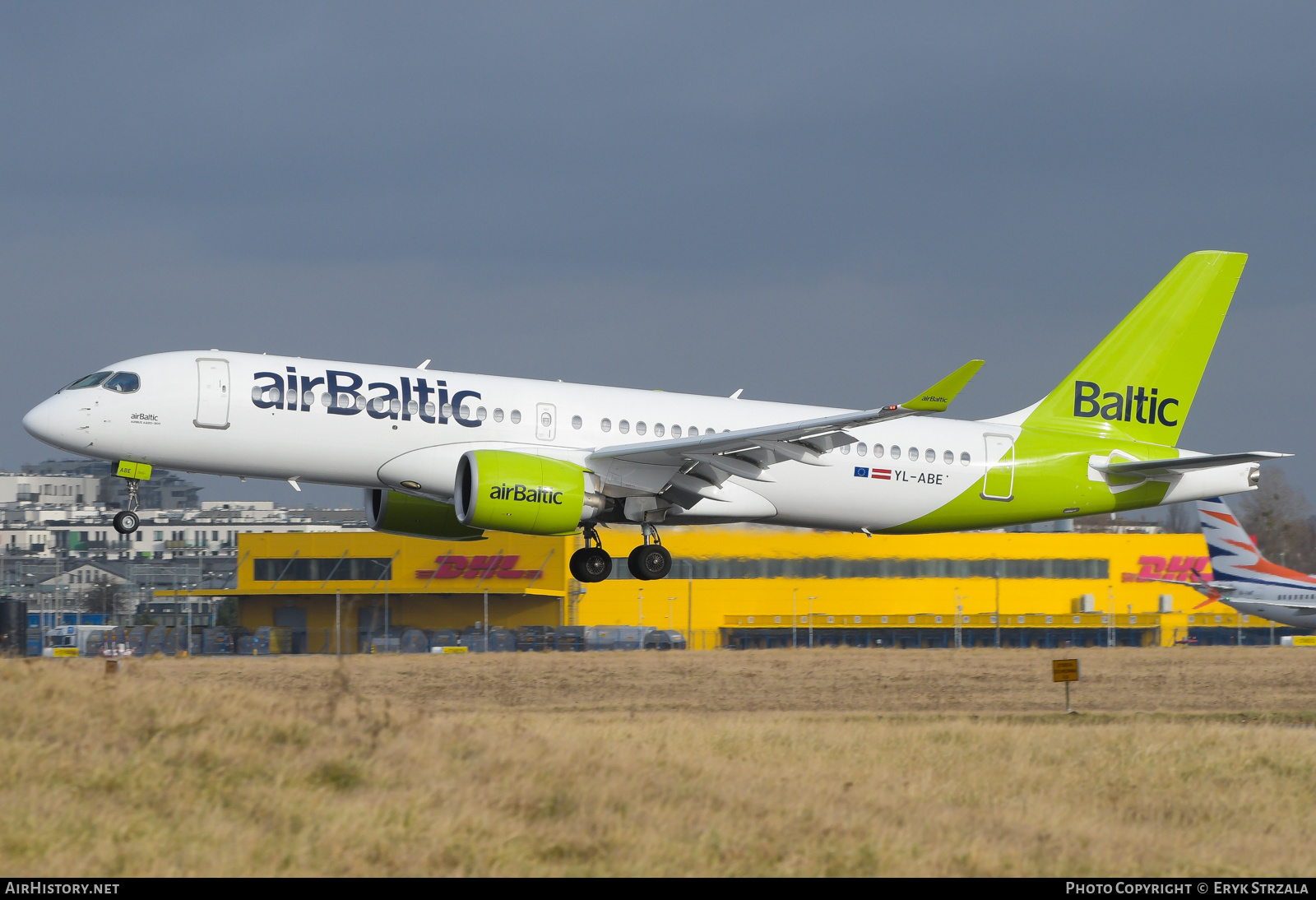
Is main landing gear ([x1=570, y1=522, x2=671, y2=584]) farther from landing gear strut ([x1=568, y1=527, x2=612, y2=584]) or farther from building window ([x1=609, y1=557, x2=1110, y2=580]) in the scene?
building window ([x1=609, y1=557, x2=1110, y2=580])

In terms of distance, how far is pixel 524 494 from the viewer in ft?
87.3

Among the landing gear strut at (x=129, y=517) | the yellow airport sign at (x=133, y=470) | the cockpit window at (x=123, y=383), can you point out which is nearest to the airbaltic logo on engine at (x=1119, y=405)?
the yellow airport sign at (x=133, y=470)

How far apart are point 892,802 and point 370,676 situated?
93.5 ft

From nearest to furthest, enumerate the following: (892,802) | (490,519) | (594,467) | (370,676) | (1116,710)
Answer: (892,802)
(490,519)
(594,467)
(1116,710)
(370,676)

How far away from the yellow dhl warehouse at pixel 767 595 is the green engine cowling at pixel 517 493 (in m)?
40.3

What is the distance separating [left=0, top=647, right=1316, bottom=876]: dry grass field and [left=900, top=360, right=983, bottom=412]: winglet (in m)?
5.85

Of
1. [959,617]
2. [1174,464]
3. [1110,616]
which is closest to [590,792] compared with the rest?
[1174,464]

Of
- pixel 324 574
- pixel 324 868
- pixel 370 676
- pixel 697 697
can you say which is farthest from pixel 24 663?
pixel 324 574

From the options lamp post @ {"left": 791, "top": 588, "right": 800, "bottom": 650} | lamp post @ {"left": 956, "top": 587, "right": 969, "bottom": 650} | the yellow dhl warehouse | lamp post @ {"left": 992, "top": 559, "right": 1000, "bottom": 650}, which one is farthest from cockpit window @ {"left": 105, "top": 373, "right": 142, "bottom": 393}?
lamp post @ {"left": 992, "top": 559, "right": 1000, "bottom": 650}

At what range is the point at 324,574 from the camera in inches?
3081

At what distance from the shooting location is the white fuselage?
86.2ft

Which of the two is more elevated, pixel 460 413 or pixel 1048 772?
pixel 460 413

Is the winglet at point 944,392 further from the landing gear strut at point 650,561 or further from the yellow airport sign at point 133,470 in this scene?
the yellow airport sign at point 133,470
